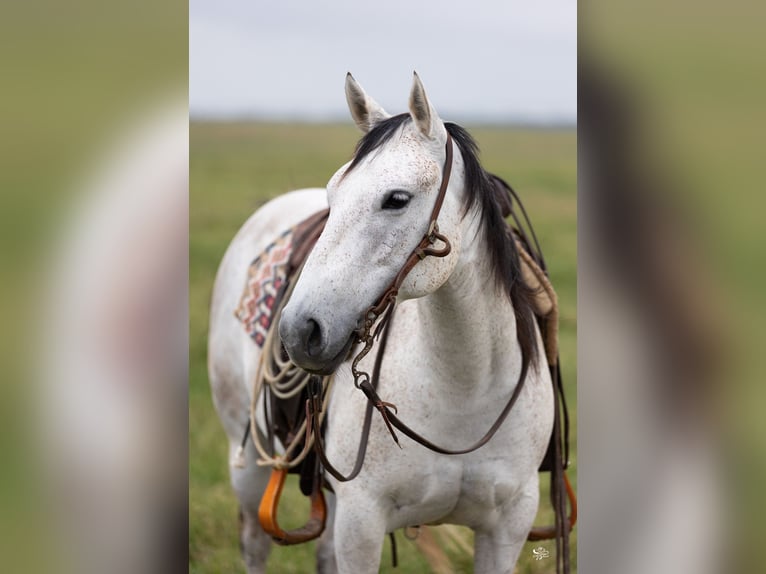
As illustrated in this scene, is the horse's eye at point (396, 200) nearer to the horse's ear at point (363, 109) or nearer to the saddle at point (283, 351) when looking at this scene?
the horse's ear at point (363, 109)

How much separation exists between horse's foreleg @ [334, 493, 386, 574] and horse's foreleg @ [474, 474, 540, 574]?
0.83 ft

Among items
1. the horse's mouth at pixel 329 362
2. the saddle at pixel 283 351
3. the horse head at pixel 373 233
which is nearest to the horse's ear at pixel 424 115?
the horse head at pixel 373 233

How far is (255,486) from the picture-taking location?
105 inches

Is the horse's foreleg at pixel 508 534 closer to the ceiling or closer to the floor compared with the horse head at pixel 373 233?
closer to the floor

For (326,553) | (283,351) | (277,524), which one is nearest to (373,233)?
(283,351)

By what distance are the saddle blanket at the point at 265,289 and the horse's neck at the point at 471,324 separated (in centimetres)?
72

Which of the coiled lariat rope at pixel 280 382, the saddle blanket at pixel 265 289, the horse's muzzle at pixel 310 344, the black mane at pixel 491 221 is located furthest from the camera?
the saddle blanket at pixel 265 289

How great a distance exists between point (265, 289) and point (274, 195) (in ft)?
1.93

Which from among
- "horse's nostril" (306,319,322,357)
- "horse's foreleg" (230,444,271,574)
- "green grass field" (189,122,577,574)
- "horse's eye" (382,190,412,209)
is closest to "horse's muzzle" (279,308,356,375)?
"horse's nostril" (306,319,322,357)

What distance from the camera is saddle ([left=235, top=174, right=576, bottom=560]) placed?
6.44 feet

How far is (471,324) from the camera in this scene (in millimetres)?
1727

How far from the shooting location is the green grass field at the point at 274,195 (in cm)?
247
